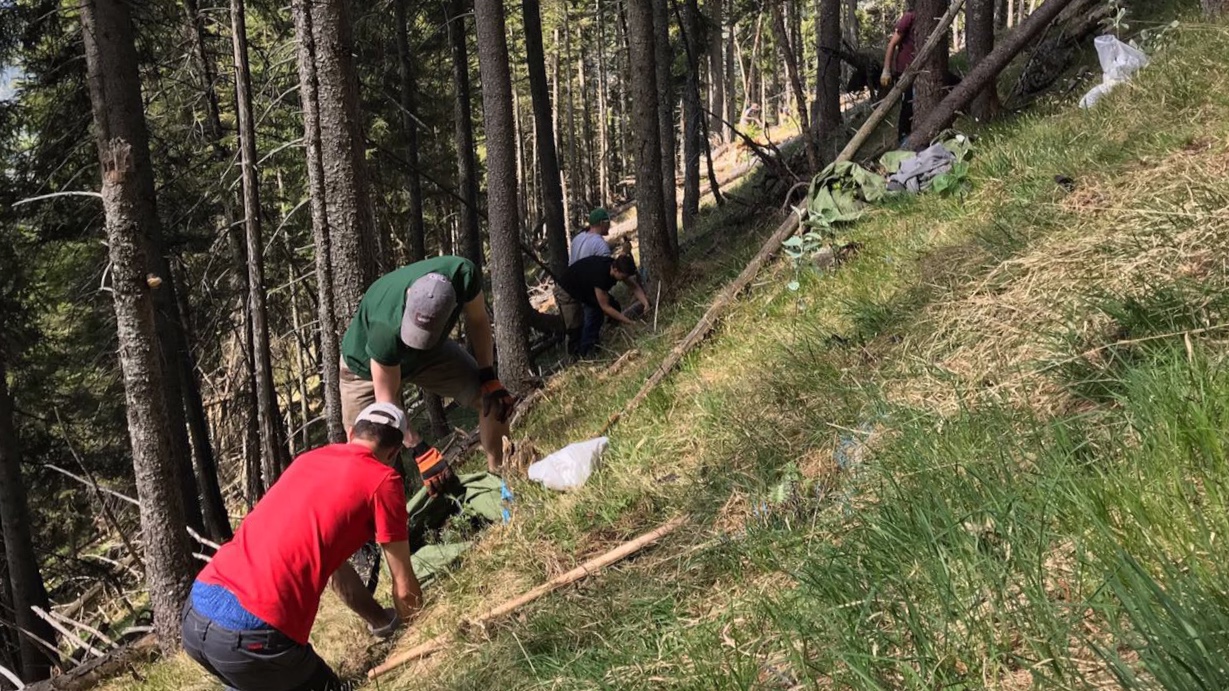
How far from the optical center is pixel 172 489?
6.14 metres

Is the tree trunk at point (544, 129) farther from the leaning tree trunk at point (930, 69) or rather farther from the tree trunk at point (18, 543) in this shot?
Answer: the tree trunk at point (18, 543)

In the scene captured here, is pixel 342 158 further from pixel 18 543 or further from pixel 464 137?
pixel 464 137

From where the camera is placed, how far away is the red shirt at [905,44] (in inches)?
333

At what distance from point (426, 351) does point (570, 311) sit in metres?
5.69

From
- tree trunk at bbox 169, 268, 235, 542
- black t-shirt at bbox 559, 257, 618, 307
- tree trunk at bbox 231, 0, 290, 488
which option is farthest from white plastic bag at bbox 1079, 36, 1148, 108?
tree trunk at bbox 169, 268, 235, 542

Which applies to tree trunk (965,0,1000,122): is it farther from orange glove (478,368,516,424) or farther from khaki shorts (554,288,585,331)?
orange glove (478,368,516,424)

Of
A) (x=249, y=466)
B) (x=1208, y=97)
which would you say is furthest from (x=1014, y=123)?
(x=249, y=466)

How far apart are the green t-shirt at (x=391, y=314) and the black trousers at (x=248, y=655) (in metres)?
1.76

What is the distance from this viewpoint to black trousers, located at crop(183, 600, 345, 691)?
130 inches

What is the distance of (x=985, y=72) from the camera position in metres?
6.94

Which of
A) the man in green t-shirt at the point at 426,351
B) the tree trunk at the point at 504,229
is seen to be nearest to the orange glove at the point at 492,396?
the man in green t-shirt at the point at 426,351

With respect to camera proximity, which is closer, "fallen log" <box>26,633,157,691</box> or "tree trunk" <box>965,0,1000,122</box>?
"fallen log" <box>26,633,157,691</box>

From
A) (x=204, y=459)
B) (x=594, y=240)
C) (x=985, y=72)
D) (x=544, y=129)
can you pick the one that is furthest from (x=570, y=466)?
(x=544, y=129)

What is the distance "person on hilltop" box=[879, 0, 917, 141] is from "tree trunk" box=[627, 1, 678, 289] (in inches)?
102
